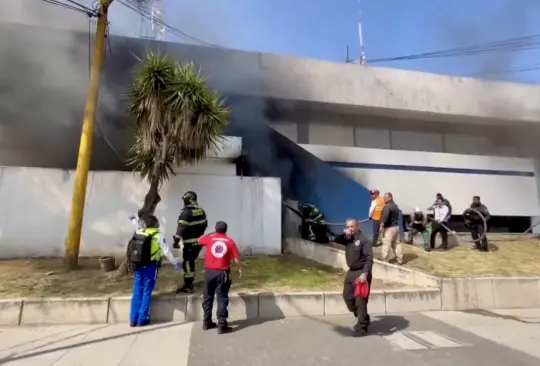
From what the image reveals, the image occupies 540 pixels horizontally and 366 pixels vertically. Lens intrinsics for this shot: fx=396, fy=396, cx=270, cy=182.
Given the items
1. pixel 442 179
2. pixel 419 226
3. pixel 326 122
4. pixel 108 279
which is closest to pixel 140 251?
pixel 108 279

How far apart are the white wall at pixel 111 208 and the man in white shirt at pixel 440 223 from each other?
3.16m

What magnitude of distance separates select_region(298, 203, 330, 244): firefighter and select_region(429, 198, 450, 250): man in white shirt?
7.22ft

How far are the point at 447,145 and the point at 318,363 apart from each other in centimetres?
1174

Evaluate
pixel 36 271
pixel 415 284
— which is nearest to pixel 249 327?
pixel 415 284

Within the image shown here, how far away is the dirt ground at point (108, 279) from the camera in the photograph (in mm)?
5352

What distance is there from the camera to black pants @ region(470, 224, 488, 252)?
791 centimetres

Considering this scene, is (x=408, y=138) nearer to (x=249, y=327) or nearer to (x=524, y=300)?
(x=524, y=300)

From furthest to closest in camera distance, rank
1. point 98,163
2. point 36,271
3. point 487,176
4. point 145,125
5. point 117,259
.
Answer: point 487,176
point 98,163
point 117,259
point 145,125
point 36,271

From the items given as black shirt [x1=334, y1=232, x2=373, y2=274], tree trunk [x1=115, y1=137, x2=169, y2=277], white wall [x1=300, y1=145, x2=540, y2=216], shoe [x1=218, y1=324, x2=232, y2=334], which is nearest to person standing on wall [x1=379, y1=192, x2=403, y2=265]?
black shirt [x1=334, y1=232, x2=373, y2=274]

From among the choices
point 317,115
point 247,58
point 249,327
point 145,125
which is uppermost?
point 247,58

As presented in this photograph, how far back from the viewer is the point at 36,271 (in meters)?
6.23

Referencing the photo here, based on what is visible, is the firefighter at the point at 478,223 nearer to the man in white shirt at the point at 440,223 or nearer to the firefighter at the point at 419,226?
the man in white shirt at the point at 440,223

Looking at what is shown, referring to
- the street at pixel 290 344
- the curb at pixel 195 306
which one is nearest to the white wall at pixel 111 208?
the curb at pixel 195 306

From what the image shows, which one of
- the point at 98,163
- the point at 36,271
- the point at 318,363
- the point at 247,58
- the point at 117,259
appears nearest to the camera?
the point at 318,363
